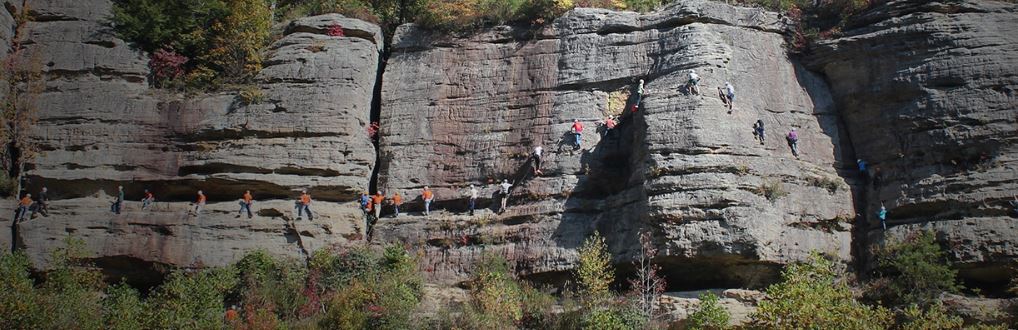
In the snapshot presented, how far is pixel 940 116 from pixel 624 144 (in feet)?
27.4

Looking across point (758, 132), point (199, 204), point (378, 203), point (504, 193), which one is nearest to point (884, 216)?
point (758, 132)

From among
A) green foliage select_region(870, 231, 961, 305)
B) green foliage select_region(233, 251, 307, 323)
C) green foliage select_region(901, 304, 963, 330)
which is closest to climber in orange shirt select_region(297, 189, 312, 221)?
green foliage select_region(233, 251, 307, 323)

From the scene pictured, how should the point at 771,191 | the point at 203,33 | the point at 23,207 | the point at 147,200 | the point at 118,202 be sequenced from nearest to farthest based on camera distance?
the point at 771,191 < the point at 23,207 < the point at 118,202 < the point at 147,200 < the point at 203,33

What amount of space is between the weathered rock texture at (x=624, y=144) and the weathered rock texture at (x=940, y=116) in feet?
3.69

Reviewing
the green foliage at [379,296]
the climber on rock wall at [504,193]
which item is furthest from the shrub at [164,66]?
the climber on rock wall at [504,193]

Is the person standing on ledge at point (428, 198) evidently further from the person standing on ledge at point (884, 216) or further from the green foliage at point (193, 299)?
the person standing on ledge at point (884, 216)

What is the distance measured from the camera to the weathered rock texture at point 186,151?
26328mm

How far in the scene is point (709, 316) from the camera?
72.1 ft

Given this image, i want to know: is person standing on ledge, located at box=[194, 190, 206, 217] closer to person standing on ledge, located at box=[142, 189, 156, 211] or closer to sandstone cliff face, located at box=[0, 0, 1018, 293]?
sandstone cliff face, located at box=[0, 0, 1018, 293]

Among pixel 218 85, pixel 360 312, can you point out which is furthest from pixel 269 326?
pixel 218 85

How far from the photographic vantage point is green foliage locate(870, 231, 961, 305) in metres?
23.1

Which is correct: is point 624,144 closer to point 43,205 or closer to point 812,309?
point 812,309

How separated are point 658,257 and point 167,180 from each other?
44.9ft

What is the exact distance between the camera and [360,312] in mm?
23547
